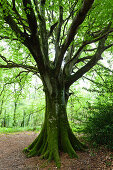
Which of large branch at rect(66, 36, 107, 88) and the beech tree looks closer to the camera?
the beech tree

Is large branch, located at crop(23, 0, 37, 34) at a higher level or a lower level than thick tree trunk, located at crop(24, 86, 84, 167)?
higher

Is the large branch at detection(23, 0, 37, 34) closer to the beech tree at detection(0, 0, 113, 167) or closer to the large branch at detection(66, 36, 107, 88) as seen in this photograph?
the beech tree at detection(0, 0, 113, 167)

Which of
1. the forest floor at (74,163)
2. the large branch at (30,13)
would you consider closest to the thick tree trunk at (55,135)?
the forest floor at (74,163)

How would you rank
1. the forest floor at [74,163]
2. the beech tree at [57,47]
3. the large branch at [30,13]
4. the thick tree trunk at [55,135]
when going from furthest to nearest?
the thick tree trunk at [55,135], the beech tree at [57,47], the forest floor at [74,163], the large branch at [30,13]

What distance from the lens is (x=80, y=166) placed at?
3787 millimetres

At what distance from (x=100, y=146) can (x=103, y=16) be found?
200 inches

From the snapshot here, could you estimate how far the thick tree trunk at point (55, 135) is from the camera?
15.4 feet

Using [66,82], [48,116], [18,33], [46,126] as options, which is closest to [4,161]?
[46,126]

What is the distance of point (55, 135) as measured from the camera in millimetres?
4926

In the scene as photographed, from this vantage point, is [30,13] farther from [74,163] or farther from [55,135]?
[74,163]

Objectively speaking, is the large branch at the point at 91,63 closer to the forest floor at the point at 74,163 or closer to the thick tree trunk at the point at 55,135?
the thick tree trunk at the point at 55,135

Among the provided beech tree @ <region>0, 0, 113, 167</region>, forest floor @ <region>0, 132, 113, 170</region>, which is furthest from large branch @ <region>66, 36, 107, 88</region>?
forest floor @ <region>0, 132, 113, 170</region>

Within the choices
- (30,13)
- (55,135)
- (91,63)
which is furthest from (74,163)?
(30,13)

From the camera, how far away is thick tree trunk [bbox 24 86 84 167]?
4.70m
